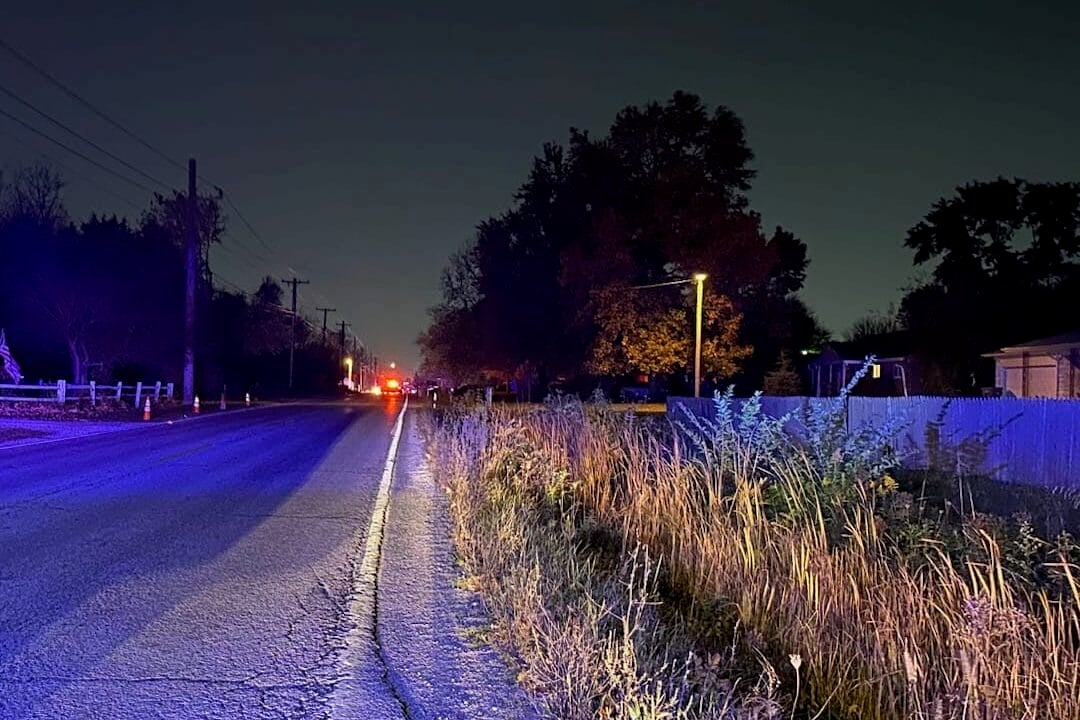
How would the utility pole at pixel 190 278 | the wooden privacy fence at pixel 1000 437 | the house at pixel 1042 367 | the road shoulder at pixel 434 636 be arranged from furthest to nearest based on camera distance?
the utility pole at pixel 190 278
the house at pixel 1042 367
the wooden privacy fence at pixel 1000 437
the road shoulder at pixel 434 636

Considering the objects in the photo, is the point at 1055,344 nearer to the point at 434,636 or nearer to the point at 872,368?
the point at 872,368

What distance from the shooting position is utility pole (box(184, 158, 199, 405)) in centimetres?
3812

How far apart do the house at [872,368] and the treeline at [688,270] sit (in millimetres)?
1176

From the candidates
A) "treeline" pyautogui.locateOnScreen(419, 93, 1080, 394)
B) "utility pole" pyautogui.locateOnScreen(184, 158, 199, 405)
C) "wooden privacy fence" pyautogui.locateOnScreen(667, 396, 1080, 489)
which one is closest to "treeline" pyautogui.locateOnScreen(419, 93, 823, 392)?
"treeline" pyautogui.locateOnScreen(419, 93, 1080, 394)

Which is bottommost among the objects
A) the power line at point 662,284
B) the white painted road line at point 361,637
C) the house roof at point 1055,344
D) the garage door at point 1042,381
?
the white painted road line at point 361,637

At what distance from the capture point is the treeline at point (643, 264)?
4231cm

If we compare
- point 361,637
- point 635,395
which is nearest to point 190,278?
point 635,395

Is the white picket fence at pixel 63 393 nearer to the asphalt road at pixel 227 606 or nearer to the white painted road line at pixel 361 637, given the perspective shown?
the asphalt road at pixel 227 606

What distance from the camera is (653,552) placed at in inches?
301

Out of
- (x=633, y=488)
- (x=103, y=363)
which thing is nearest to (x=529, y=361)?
(x=103, y=363)

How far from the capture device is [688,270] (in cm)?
4262

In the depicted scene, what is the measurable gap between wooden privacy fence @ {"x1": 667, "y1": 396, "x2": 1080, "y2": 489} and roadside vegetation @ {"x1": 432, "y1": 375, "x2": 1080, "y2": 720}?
202 inches

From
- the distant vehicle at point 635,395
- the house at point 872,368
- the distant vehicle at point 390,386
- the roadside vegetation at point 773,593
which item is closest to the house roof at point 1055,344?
the house at point 872,368

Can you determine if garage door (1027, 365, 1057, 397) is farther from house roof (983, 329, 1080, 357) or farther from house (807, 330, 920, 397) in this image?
house (807, 330, 920, 397)
